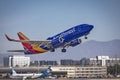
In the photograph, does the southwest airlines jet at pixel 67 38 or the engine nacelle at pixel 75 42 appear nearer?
the engine nacelle at pixel 75 42

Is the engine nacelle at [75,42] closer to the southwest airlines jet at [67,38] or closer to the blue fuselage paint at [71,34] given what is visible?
the southwest airlines jet at [67,38]

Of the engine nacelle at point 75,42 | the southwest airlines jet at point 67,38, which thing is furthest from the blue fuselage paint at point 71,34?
the engine nacelle at point 75,42

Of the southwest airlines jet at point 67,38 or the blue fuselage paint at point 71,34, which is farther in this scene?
the blue fuselage paint at point 71,34

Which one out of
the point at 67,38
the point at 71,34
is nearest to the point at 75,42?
the point at 67,38

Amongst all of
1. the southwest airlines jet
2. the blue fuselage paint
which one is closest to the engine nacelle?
the southwest airlines jet

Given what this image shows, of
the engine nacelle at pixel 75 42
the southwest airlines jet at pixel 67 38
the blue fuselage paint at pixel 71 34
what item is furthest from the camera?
the blue fuselage paint at pixel 71 34

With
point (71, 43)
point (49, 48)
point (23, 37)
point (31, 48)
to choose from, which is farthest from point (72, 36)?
point (23, 37)

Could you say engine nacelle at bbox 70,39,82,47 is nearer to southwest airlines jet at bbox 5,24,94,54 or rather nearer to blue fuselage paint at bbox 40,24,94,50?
southwest airlines jet at bbox 5,24,94,54

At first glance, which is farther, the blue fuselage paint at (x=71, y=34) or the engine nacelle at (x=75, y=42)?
the blue fuselage paint at (x=71, y=34)

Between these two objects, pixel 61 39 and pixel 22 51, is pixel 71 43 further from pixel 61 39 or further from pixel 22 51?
pixel 22 51

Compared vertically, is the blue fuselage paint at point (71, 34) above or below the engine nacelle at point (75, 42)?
above

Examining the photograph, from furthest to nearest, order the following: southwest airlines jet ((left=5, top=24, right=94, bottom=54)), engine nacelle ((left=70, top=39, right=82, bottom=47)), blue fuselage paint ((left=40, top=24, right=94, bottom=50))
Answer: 1. blue fuselage paint ((left=40, top=24, right=94, bottom=50))
2. southwest airlines jet ((left=5, top=24, right=94, bottom=54))
3. engine nacelle ((left=70, top=39, right=82, bottom=47))

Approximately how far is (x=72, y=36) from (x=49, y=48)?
701 centimetres

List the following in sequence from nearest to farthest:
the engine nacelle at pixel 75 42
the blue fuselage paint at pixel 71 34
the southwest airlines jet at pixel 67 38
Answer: the engine nacelle at pixel 75 42 → the southwest airlines jet at pixel 67 38 → the blue fuselage paint at pixel 71 34
